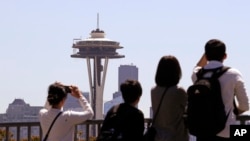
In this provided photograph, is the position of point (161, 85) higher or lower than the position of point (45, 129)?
higher

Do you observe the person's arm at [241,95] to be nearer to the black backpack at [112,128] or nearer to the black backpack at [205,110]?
the black backpack at [205,110]

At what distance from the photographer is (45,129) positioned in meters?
8.43

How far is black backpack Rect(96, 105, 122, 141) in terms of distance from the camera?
7.69m

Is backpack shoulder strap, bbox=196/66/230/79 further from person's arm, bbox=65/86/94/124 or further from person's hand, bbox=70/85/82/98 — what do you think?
person's hand, bbox=70/85/82/98

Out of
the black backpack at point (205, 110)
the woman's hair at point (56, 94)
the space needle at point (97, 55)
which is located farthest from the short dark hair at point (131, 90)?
the space needle at point (97, 55)

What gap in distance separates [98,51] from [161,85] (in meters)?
149

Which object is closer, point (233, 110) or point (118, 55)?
point (233, 110)

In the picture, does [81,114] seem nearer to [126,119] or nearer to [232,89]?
[126,119]

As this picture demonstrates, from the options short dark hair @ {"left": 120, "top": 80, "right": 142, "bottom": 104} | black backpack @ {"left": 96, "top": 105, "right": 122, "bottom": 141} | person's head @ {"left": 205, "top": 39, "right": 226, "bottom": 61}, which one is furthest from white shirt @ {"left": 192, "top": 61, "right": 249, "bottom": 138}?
black backpack @ {"left": 96, "top": 105, "right": 122, "bottom": 141}

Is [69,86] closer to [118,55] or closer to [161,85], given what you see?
[161,85]

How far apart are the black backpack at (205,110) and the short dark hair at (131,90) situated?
486 mm

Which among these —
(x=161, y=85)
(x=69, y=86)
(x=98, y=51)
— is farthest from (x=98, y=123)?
(x=98, y=51)

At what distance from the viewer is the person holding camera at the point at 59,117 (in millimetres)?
8297

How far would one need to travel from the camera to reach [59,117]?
8.33 m
